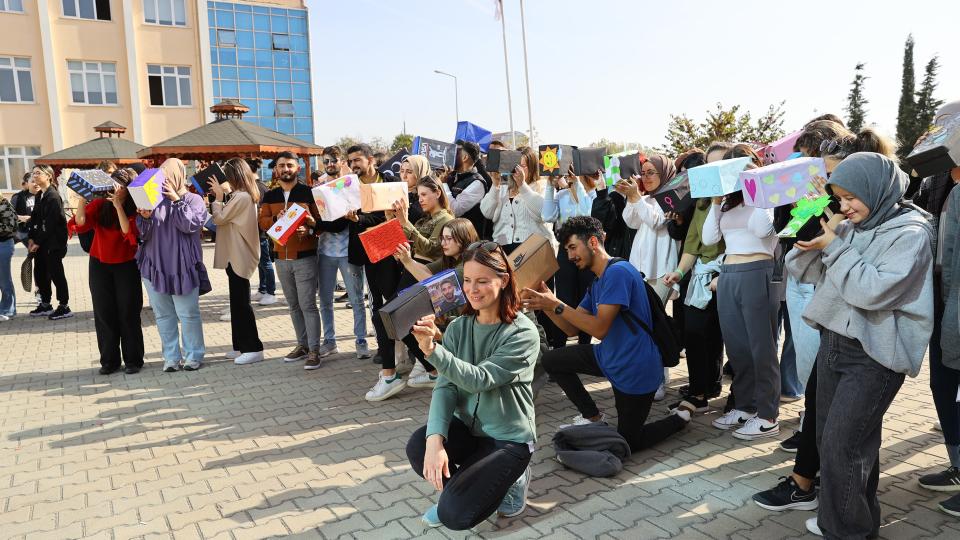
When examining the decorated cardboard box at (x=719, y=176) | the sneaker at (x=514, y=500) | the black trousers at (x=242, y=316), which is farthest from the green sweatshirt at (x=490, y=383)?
the black trousers at (x=242, y=316)

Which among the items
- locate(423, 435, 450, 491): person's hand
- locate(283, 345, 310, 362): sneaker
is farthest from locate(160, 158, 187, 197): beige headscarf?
locate(423, 435, 450, 491): person's hand

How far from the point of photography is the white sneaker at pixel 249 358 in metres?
7.12

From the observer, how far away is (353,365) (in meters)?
6.93

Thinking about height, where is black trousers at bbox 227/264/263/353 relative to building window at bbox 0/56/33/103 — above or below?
below

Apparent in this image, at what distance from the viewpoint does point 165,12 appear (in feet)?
102

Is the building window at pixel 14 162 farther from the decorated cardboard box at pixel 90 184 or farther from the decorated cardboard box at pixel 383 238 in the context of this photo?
the decorated cardboard box at pixel 383 238

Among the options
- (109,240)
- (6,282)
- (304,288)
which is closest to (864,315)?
(304,288)

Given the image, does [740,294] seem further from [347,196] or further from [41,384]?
[41,384]

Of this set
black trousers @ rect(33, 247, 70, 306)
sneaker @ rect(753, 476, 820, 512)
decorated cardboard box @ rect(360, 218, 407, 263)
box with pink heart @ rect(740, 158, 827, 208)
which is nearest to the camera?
box with pink heart @ rect(740, 158, 827, 208)

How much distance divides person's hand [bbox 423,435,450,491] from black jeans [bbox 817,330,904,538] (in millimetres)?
1778

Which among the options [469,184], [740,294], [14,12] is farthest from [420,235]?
[14,12]

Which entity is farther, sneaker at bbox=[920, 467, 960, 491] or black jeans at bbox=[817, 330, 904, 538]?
sneaker at bbox=[920, 467, 960, 491]

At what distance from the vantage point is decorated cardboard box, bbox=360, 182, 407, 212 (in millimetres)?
5445

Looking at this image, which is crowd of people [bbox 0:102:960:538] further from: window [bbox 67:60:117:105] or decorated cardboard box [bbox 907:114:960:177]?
window [bbox 67:60:117:105]
